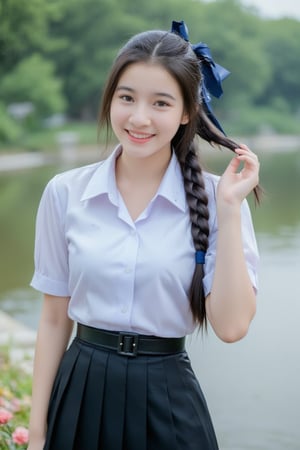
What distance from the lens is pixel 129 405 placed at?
54.1 inches

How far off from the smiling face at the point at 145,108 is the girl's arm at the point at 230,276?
15 cm

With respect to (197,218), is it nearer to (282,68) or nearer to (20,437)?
(20,437)

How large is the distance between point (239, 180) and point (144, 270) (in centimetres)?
23

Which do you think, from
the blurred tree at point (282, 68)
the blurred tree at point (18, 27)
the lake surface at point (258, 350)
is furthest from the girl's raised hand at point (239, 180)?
the blurred tree at point (282, 68)

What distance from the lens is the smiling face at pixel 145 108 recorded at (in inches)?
53.6

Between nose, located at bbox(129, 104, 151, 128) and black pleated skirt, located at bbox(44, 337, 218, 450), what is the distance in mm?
408

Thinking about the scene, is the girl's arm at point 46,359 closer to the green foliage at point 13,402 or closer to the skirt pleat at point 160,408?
the skirt pleat at point 160,408

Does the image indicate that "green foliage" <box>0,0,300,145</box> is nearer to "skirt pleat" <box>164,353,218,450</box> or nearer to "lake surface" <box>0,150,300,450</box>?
"lake surface" <box>0,150,300,450</box>

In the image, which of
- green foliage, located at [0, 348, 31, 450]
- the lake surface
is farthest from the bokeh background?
green foliage, located at [0, 348, 31, 450]

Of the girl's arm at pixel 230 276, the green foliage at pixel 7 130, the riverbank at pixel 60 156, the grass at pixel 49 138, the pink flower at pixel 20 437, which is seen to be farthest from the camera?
the grass at pixel 49 138

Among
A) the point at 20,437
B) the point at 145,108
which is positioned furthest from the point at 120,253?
the point at 20,437

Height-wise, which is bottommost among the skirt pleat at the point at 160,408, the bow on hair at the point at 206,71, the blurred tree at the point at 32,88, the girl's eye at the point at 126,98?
the skirt pleat at the point at 160,408

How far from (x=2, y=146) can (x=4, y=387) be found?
64.8 feet

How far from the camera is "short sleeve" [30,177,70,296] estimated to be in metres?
1.43
